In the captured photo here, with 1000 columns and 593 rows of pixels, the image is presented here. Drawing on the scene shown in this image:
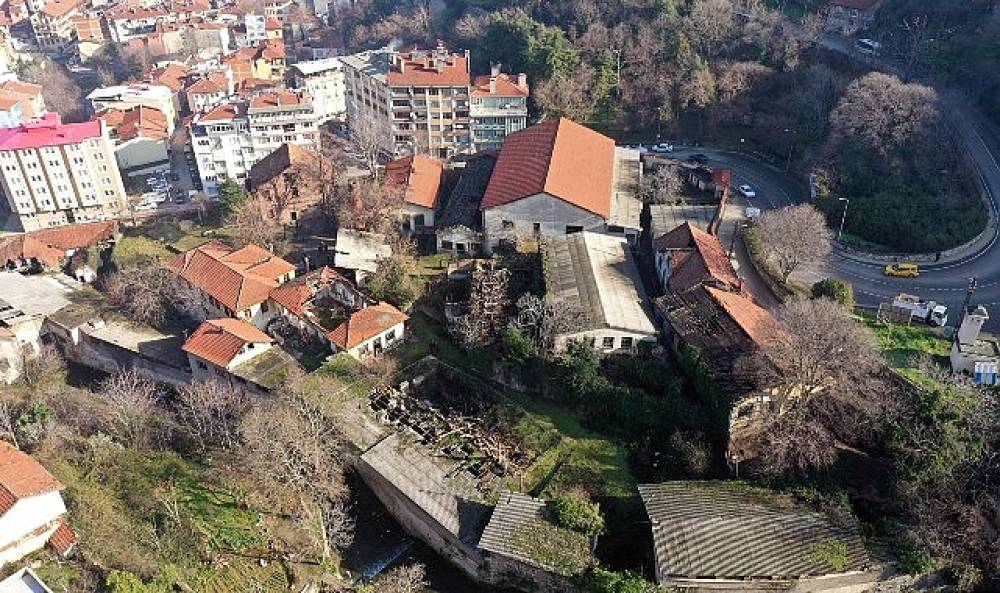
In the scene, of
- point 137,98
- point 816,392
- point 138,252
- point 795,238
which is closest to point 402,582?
point 816,392

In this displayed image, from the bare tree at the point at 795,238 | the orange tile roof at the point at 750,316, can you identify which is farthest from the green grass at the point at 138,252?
the bare tree at the point at 795,238

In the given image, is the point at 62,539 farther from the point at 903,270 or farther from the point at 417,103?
the point at 417,103

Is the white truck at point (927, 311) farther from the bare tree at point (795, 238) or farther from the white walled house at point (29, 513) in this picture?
the white walled house at point (29, 513)

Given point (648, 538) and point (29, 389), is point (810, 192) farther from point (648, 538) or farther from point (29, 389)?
point (29, 389)

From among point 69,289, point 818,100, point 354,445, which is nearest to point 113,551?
point 354,445

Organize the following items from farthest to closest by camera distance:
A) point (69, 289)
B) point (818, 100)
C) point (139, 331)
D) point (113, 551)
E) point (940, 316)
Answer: point (818, 100)
point (69, 289)
point (139, 331)
point (940, 316)
point (113, 551)

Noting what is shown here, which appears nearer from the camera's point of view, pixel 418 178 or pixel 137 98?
pixel 418 178
